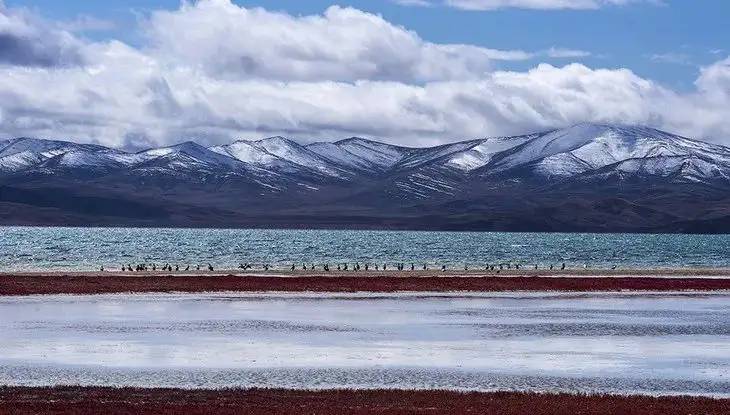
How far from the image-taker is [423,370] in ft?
127

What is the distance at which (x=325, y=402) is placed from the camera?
3148 cm

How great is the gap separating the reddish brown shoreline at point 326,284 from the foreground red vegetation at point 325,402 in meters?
47.0

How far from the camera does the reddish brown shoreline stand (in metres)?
82.8

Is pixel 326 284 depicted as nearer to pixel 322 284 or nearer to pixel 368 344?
pixel 322 284

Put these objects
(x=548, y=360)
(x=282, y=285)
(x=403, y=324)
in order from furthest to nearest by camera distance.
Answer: (x=282, y=285) < (x=403, y=324) < (x=548, y=360)

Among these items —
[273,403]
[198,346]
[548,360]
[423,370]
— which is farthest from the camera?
[198,346]

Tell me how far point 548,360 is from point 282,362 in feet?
32.2

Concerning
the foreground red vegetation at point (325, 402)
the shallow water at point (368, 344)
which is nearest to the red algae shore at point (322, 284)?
the shallow water at point (368, 344)

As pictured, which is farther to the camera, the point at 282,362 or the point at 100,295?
the point at 100,295

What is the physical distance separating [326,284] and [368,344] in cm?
4256

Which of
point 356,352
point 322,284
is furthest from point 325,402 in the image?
point 322,284

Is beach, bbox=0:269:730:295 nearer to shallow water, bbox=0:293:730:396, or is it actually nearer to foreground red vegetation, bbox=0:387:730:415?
shallow water, bbox=0:293:730:396

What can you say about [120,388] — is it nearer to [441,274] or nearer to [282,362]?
[282,362]

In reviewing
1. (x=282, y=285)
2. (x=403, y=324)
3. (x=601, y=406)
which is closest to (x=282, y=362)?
(x=601, y=406)
